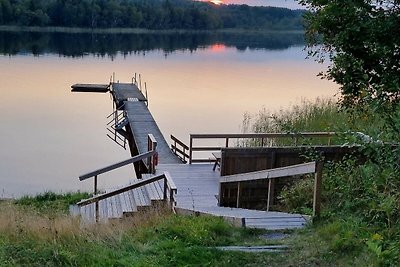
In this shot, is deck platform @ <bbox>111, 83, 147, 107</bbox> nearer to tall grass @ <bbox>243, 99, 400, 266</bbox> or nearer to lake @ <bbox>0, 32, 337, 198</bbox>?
lake @ <bbox>0, 32, 337, 198</bbox>

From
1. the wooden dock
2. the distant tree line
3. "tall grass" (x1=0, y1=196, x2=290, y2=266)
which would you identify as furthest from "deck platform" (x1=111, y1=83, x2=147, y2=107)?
the distant tree line

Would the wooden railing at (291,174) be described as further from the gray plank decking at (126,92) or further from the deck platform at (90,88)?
the deck platform at (90,88)

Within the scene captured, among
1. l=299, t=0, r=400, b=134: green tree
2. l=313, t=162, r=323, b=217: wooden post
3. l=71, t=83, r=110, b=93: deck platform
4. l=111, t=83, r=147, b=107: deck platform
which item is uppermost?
l=299, t=0, r=400, b=134: green tree

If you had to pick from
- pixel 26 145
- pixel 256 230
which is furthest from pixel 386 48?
pixel 26 145

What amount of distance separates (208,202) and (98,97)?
97.4 ft

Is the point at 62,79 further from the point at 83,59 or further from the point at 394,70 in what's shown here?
the point at 394,70

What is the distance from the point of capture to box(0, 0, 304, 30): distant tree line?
93875 millimetres

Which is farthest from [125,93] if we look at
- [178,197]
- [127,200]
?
[178,197]

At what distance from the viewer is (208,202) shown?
1069 centimetres

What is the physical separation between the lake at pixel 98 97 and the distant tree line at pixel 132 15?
22238 millimetres

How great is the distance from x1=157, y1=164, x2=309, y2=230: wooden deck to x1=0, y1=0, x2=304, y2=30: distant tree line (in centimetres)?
8365

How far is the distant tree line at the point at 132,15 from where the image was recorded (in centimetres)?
9388

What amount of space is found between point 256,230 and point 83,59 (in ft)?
179

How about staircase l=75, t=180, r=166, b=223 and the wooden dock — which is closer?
the wooden dock
